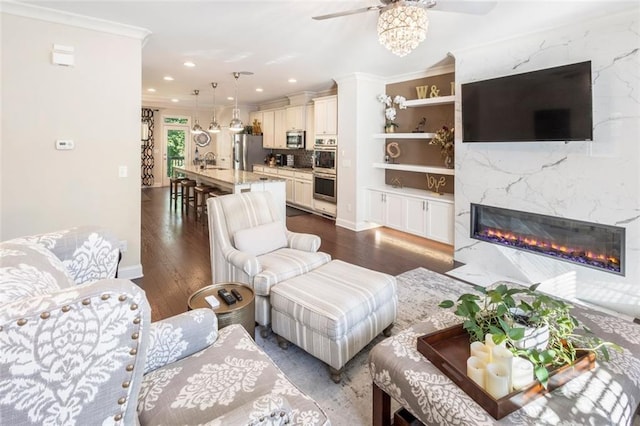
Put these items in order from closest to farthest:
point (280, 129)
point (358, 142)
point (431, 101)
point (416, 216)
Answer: point (431, 101), point (416, 216), point (358, 142), point (280, 129)

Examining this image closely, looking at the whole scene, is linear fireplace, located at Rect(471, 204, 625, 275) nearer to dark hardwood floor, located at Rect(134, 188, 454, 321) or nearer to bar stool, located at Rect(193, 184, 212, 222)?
dark hardwood floor, located at Rect(134, 188, 454, 321)

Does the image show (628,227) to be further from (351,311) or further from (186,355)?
(186,355)

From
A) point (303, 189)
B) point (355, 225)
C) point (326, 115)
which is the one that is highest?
point (326, 115)

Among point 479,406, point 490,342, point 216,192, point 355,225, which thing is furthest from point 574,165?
point 216,192

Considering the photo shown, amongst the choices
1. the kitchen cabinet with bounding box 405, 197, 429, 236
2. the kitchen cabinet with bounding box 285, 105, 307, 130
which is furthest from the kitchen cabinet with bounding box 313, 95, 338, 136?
the kitchen cabinet with bounding box 405, 197, 429, 236

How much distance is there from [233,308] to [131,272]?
2.36m

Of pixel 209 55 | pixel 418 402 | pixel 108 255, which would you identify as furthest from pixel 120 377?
pixel 209 55

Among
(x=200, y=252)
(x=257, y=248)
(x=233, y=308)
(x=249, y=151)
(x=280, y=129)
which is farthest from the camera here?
(x=249, y=151)

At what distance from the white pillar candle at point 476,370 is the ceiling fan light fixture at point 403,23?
2.00 m

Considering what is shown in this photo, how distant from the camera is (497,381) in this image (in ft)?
4.41

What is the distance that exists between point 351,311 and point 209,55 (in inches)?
165

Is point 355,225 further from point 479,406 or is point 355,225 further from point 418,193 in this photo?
point 479,406

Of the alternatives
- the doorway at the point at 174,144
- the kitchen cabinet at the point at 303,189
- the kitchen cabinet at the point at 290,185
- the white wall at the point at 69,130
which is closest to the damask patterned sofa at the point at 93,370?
the white wall at the point at 69,130

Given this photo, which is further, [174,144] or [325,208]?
[174,144]
